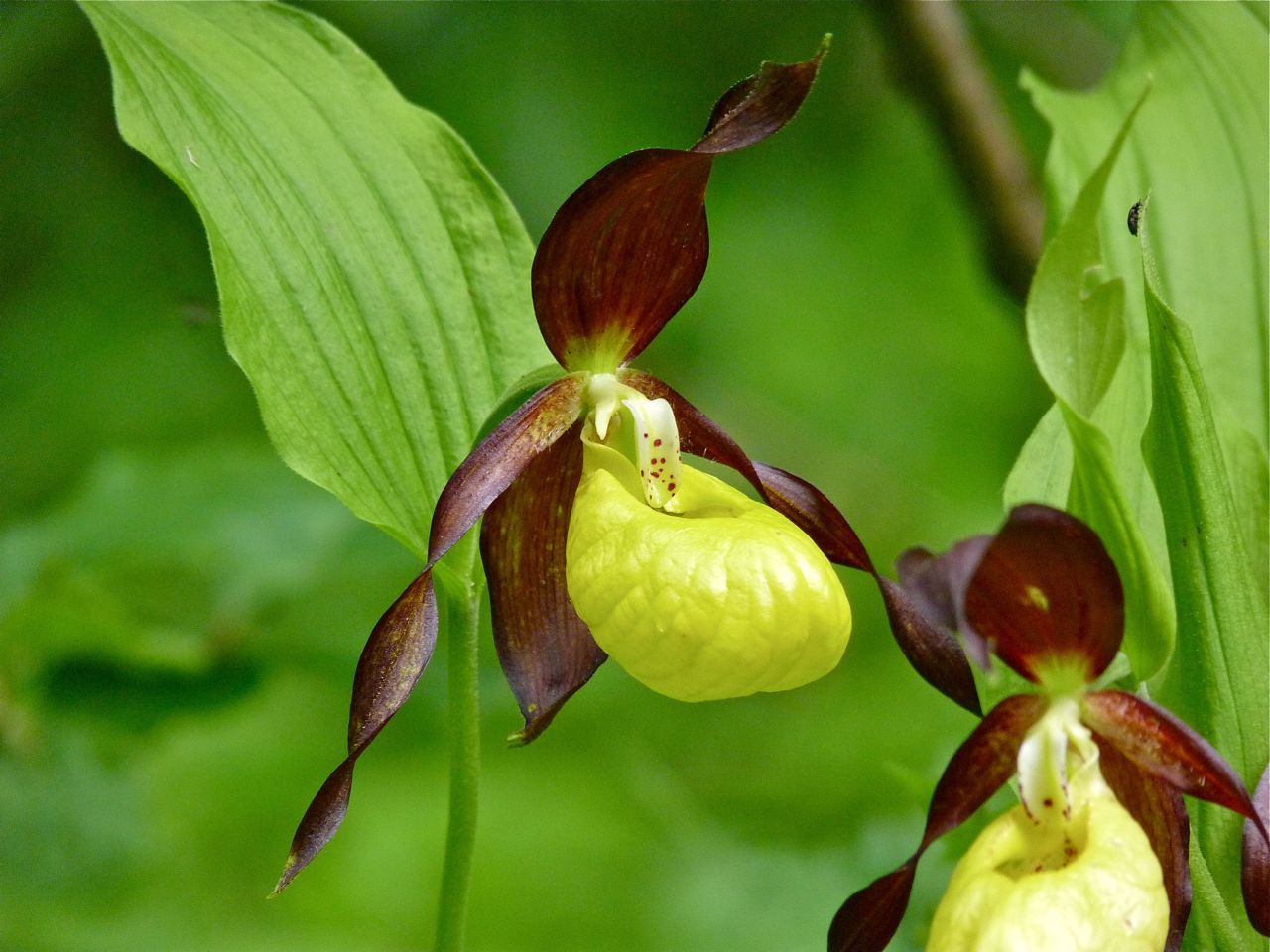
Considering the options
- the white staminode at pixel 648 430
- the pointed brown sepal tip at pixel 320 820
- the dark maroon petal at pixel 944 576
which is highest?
the dark maroon petal at pixel 944 576

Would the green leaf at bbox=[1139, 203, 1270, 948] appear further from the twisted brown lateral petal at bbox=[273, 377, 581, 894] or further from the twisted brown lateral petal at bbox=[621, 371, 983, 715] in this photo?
the twisted brown lateral petal at bbox=[273, 377, 581, 894]

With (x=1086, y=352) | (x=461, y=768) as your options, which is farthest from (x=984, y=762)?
(x=461, y=768)

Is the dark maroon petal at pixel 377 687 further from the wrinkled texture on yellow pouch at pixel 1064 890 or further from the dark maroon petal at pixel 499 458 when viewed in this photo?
the wrinkled texture on yellow pouch at pixel 1064 890

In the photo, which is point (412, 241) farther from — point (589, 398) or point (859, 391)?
point (859, 391)

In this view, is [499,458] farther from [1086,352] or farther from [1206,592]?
[1206,592]

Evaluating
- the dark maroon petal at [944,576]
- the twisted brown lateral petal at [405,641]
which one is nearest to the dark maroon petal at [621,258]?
the twisted brown lateral petal at [405,641]

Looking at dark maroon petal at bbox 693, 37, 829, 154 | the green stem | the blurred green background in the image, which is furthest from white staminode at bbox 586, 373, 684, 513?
the blurred green background

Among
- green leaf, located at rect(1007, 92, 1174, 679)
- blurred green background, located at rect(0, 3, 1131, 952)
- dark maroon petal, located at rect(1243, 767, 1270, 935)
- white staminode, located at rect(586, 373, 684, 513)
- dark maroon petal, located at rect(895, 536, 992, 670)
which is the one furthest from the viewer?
blurred green background, located at rect(0, 3, 1131, 952)
